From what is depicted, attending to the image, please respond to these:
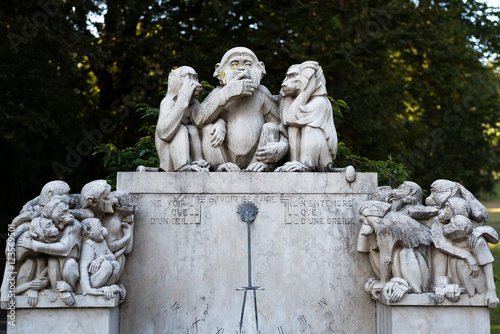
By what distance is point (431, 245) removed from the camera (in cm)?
733

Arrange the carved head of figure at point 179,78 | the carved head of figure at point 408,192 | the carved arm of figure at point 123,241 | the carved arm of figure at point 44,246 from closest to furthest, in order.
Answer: the carved arm of figure at point 44,246 → the carved arm of figure at point 123,241 → the carved head of figure at point 408,192 → the carved head of figure at point 179,78

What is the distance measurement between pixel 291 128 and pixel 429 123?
11.6 m

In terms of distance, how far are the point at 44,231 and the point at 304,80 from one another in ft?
11.6

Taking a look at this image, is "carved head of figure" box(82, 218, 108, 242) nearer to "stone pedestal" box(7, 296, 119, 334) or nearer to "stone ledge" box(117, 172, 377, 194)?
"stone pedestal" box(7, 296, 119, 334)

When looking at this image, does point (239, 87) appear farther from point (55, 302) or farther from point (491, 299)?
point (491, 299)

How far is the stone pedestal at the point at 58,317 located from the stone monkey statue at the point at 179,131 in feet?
6.26

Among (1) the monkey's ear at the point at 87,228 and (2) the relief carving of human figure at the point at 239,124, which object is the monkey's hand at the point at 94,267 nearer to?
(1) the monkey's ear at the point at 87,228

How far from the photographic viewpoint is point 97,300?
270 inches

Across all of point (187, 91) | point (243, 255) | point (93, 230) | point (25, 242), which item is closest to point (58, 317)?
point (25, 242)

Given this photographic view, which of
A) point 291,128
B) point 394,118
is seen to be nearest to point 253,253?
point 291,128

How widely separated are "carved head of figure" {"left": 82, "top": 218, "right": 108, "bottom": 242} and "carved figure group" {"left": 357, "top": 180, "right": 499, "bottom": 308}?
9.43ft

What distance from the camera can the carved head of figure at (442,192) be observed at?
741 centimetres

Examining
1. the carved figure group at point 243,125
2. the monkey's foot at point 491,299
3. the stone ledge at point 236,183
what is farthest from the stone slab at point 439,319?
the carved figure group at point 243,125

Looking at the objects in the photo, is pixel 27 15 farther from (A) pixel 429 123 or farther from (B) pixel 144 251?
(A) pixel 429 123
